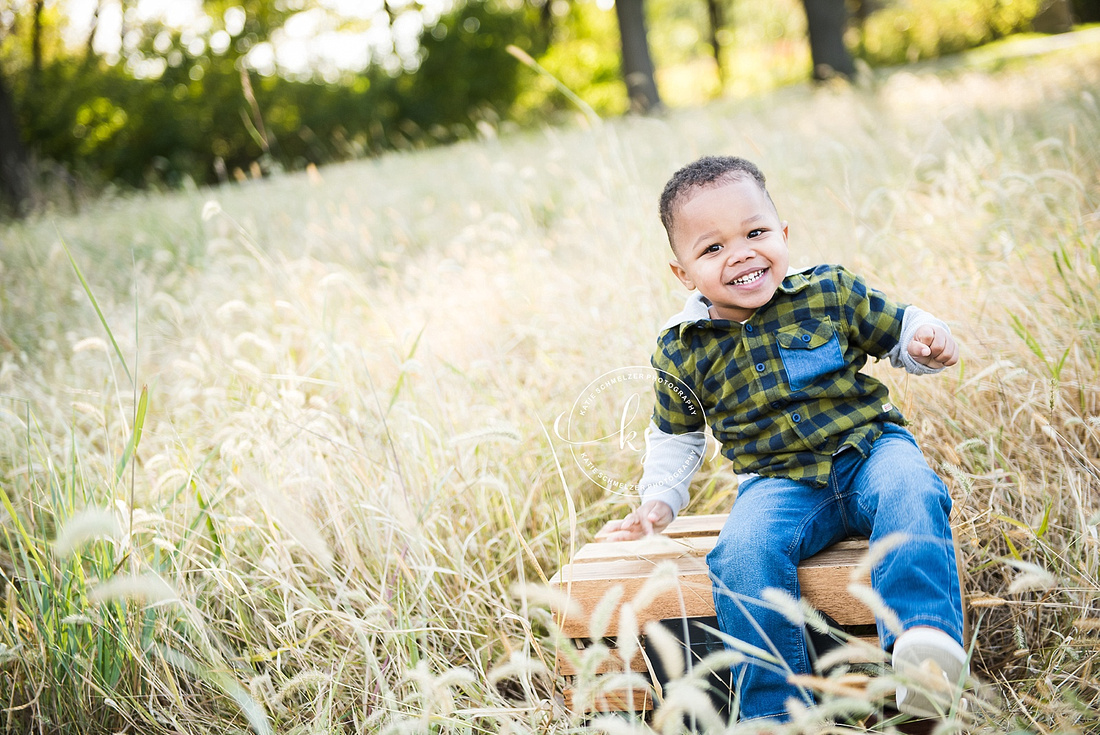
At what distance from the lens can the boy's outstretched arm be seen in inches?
64.8

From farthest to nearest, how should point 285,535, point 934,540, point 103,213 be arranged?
point 103,213, point 285,535, point 934,540

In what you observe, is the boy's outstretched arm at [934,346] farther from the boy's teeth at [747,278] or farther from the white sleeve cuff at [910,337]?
the boy's teeth at [747,278]

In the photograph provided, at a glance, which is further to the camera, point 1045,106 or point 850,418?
point 1045,106

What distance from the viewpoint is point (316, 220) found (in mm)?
5480

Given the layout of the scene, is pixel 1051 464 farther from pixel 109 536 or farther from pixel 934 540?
pixel 109 536

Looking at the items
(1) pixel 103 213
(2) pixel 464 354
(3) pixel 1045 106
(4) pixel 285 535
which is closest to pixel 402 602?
(4) pixel 285 535

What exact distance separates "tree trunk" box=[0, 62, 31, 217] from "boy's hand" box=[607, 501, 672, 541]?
34.6 feet

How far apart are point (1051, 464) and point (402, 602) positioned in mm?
1651

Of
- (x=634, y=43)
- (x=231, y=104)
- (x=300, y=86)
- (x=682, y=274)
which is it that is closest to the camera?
(x=682, y=274)

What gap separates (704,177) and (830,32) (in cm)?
1129

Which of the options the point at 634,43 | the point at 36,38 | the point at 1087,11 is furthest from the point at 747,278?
the point at 1087,11

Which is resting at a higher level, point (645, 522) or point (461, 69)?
point (461, 69)

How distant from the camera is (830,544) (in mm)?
1690

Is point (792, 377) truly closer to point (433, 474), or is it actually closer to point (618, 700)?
point (618, 700)
